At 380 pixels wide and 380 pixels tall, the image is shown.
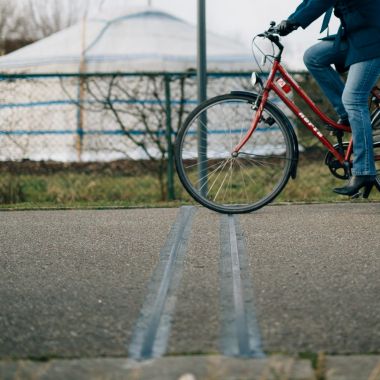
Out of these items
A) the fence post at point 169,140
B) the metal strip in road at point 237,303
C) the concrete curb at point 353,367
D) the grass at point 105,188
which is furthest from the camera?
the fence post at point 169,140

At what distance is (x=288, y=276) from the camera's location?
300 centimetres

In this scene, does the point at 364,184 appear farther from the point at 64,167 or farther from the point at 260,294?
the point at 64,167

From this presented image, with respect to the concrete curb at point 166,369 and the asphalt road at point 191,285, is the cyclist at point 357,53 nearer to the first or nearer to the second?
the asphalt road at point 191,285

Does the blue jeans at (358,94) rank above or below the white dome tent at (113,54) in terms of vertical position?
below

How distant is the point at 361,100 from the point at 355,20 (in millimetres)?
429

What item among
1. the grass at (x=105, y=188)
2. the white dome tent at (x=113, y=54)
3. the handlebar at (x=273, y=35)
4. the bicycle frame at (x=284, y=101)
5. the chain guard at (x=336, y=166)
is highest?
the white dome tent at (x=113, y=54)

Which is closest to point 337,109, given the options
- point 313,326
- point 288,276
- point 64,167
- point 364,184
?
point 364,184

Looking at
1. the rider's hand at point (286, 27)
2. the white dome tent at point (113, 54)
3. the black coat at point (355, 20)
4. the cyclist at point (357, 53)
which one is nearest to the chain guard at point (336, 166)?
the cyclist at point (357, 53)

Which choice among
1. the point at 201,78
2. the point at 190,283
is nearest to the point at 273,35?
the point at 201,78

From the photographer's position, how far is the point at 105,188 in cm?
702

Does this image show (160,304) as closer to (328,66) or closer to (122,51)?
(328,66)

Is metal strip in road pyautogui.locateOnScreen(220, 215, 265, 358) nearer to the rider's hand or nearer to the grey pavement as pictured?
the grey pavement

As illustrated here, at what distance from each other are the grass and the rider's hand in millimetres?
1684

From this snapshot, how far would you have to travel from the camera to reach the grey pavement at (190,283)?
87.4 inches
